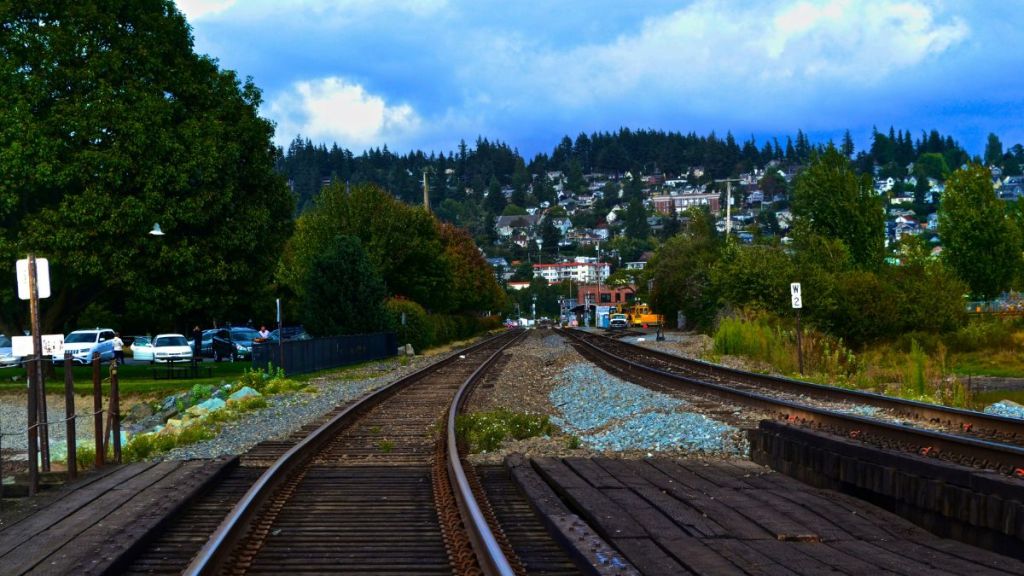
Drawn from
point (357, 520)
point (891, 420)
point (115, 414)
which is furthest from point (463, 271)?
point (357, 520)

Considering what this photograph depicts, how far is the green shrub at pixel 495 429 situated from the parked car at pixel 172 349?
31116mm

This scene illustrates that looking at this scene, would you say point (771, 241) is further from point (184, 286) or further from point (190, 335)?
point (190, 335)

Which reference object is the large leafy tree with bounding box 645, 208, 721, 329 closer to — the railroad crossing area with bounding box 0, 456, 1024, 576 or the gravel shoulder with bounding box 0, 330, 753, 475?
the gravel shoulder with bounding box 0, 330, 753, 475

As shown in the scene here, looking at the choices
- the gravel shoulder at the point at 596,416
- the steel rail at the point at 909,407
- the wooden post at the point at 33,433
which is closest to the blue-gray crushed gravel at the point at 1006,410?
the steel rail at the point at 909,407

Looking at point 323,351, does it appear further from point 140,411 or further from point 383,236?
point 383,236

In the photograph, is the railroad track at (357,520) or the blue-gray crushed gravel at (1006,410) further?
the blue-gray crushed gravel at (1006,410)

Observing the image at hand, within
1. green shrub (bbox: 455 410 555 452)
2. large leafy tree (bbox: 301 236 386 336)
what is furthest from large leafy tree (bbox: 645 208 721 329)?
green shrub (bbox: 455 410 555 452)

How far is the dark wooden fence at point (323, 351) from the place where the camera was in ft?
104

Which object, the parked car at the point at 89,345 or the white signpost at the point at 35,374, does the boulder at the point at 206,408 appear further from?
the parked car at the point at 89,345

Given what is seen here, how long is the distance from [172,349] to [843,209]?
36081 mm

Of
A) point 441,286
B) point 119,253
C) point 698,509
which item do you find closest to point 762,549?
point 698,509

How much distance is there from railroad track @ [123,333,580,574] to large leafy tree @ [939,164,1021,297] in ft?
200

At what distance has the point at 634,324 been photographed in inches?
4469

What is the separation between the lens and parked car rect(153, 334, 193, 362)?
43.3 m
